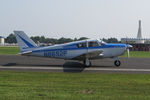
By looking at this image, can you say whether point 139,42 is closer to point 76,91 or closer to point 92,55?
point 92,55

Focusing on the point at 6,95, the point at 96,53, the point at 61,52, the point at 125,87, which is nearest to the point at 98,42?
the point at 96,53

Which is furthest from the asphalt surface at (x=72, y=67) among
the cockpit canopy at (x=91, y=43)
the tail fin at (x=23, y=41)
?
the cockpit canopy at (x=91, y=43)

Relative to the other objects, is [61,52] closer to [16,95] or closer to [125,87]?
[125,87]

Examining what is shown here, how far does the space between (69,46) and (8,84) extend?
9.07 m

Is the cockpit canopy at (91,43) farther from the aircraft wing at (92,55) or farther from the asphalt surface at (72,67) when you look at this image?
the asphalt surface at (72,67)

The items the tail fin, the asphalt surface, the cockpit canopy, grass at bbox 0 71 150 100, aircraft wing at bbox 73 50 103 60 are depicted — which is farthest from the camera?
the tail fin

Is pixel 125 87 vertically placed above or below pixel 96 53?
below

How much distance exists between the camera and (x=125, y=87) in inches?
352

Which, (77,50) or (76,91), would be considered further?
(77,50)

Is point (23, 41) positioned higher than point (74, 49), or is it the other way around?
point (23, 41)

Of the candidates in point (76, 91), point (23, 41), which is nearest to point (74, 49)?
point (23, 41)

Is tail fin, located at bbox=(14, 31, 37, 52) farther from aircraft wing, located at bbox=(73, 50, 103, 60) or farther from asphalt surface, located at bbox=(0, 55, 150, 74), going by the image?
aircraft wing, located at bbox=(73, 50, 103, 60)

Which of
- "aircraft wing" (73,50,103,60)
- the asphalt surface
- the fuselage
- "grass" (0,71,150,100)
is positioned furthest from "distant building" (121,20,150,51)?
"grass" (0,71,150,100)

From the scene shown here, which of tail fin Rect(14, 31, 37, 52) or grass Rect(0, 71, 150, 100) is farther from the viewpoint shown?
tail fin Rect(14, 31, 37, 52)
